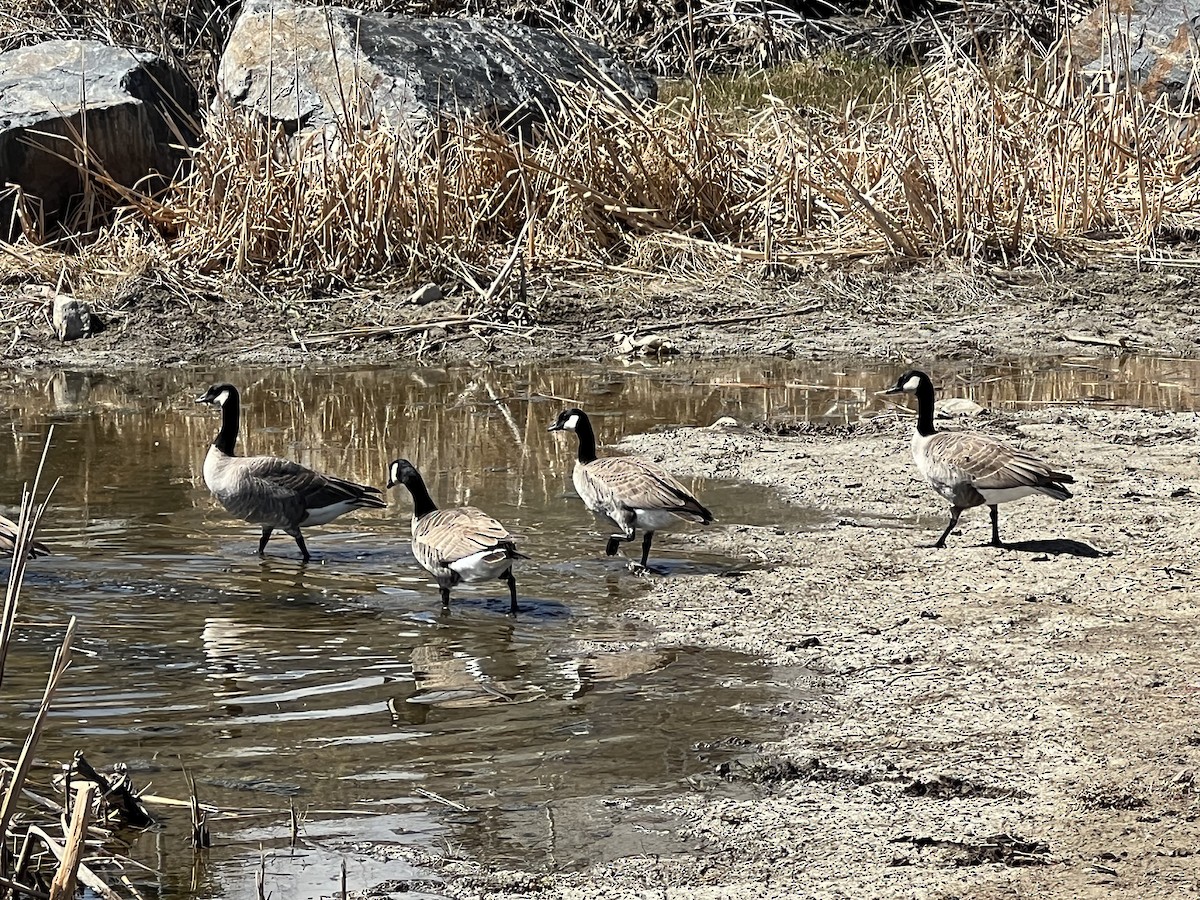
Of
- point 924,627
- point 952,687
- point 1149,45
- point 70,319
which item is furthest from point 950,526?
point 1149,45

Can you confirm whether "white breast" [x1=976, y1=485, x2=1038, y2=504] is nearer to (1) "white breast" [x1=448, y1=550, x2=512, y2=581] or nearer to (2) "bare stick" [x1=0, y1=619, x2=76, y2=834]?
(1) "white breast" [x1=448, y1=550, x2=512, y2=581]

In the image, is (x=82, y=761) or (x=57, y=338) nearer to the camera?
(x=82, y=761)

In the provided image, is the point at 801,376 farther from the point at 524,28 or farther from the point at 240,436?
the point at 524,28

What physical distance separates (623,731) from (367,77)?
1175cm

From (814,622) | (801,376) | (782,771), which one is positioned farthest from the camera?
(801,376)

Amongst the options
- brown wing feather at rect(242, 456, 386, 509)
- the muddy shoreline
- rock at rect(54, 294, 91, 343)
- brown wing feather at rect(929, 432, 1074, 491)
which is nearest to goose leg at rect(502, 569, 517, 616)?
the muddy shoreline

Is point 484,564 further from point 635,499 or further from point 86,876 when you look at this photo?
point 86,876

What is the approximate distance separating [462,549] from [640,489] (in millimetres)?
1127

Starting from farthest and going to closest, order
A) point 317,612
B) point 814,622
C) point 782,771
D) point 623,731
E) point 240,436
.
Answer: point 240,436 → point 317,612 → point 814,622 → point 623,731 → point 782,771

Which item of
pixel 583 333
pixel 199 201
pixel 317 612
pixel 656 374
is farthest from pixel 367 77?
pixel 317 612

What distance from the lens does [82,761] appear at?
15.9ft

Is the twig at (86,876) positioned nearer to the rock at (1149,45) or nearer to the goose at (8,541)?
the goose at (8,541)

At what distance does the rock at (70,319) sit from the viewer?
14.3 m

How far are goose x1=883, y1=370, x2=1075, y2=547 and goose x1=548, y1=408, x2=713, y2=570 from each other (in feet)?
3.98
